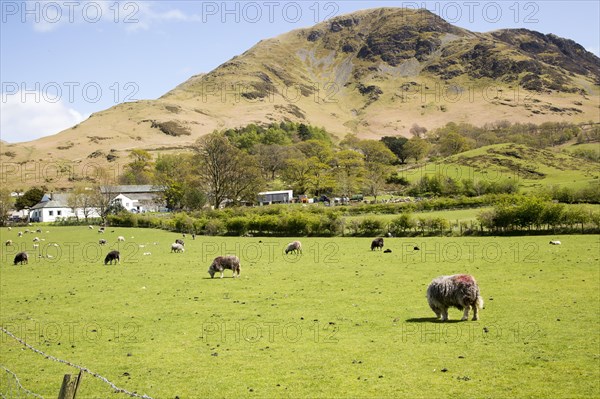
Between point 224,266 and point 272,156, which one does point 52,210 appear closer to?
point 272,156

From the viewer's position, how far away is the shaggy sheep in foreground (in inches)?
724

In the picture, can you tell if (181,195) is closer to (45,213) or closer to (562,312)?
(45,213)

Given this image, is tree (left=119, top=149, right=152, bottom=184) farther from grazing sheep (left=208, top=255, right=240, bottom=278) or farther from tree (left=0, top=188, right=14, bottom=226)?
grazing sheep (left=208, top=255, right=240, bottom=278)

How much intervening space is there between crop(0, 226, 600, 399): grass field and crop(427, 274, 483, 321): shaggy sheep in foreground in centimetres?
58

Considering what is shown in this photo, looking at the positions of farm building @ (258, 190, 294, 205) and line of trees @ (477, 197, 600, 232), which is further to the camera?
farm building @ (258, 190, 294, 205)

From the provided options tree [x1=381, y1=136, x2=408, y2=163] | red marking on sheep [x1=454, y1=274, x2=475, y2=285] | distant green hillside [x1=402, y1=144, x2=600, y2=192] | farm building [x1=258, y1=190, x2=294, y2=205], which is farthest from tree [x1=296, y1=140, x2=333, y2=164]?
red marking on sheep [x1=454, y1=274, x2=475, y2=285]

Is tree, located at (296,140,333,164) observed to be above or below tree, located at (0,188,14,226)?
above

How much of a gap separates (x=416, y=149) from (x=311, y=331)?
532 ft

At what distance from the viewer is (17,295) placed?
27.1m

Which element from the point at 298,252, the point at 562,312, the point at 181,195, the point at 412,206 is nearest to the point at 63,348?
the point at 562,312

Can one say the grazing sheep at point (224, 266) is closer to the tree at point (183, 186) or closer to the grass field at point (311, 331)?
the grass field at point (311, 331)

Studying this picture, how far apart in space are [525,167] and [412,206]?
6382 cm

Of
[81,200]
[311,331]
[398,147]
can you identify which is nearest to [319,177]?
[81,200]

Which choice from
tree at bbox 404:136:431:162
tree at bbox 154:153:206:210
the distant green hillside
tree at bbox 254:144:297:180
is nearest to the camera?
tree at bbox 154:153:206:210
